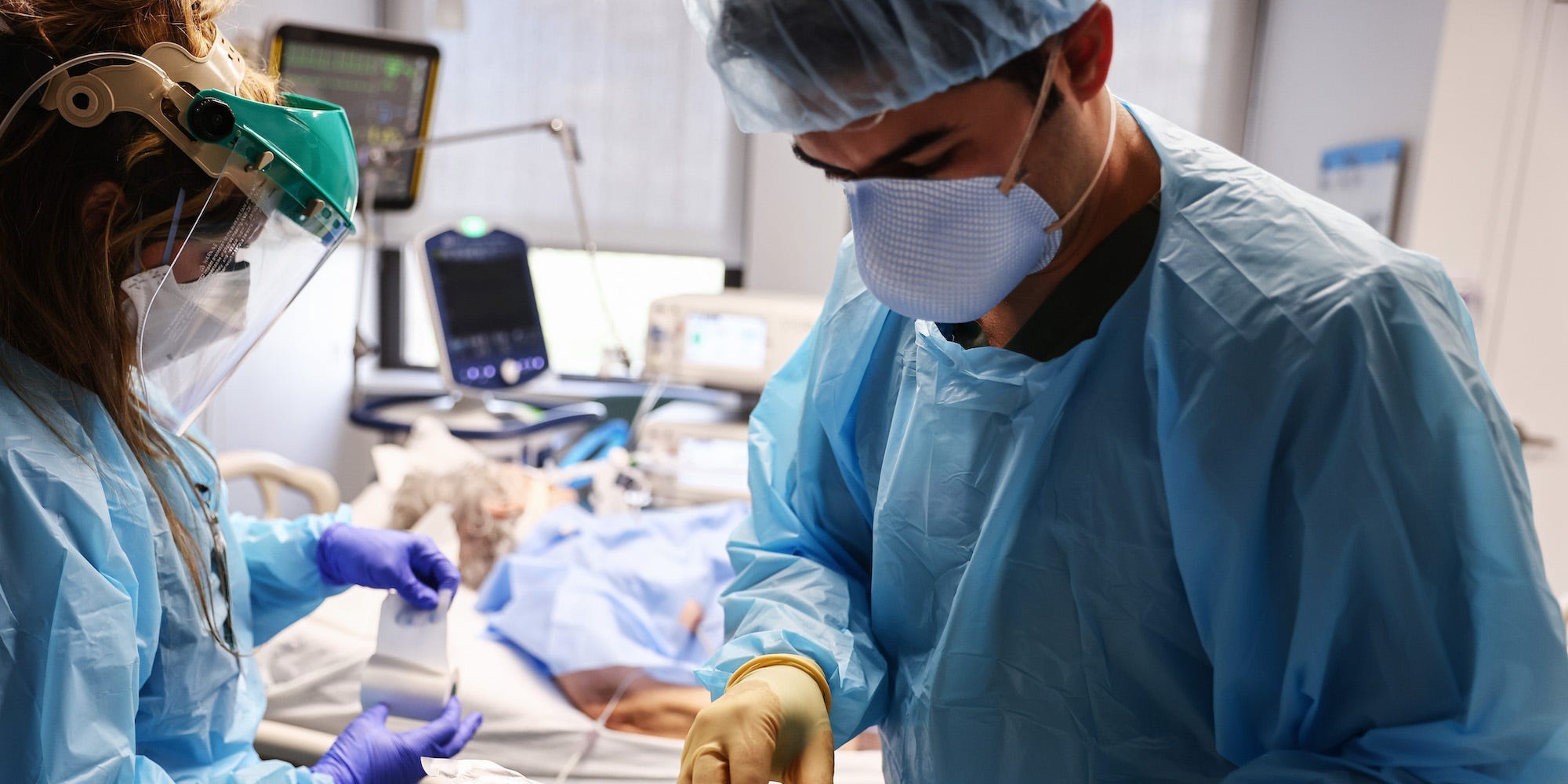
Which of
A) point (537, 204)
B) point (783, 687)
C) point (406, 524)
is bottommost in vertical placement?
point (406, 524)

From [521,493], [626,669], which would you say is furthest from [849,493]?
[521,493]

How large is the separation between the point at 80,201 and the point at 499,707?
1.04m

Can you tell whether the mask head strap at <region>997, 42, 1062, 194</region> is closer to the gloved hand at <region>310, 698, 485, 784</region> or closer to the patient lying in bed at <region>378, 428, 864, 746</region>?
the gloved hand at <region>310, 698, 485, 784</region>

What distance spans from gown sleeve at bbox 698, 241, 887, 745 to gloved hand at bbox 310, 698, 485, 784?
0.52 metres

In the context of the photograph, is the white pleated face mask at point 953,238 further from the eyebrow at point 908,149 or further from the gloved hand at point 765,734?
the gloved hand at point 765,734

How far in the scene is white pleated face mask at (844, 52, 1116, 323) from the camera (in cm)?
75

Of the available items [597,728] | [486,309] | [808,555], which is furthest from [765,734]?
[486,309]

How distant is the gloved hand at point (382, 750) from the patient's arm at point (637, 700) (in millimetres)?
341

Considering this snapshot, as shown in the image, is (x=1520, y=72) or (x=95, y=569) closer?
(x=95, y=569)

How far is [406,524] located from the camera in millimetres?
2129

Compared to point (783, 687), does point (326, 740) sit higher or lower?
lower

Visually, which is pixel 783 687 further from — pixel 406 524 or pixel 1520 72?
pixel 1520 72

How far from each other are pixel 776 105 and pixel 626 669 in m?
1.24

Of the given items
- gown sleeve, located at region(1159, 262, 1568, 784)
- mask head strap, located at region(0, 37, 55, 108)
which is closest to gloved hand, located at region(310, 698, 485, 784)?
mask head strap, located at region(0, 37, 55, 108)
